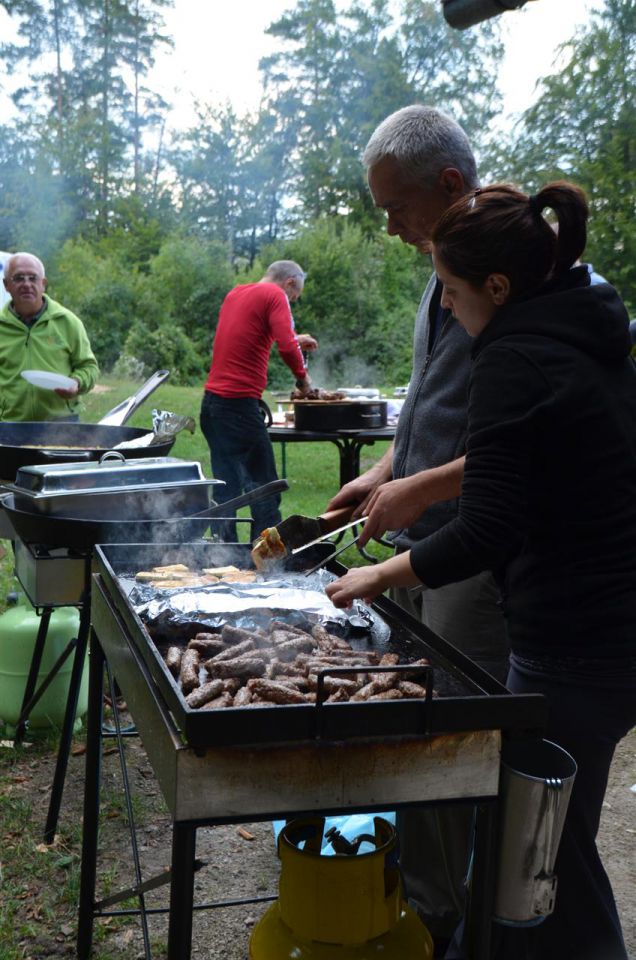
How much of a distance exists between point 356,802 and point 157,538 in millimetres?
1565

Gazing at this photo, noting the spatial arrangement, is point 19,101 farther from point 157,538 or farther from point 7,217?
point 157,538

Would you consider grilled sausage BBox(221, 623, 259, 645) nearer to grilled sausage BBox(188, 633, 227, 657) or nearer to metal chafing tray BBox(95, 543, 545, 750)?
grilled sausage BBox(188, 633, 227, 657)

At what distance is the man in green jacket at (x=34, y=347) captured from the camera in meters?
5.88

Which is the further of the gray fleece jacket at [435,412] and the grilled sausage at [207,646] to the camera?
the gray fleece jacket at [435,412]

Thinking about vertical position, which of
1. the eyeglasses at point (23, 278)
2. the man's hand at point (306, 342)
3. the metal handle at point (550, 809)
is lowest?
the metal handle at point (550, 809)

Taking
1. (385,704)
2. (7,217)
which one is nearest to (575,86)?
(7,217)

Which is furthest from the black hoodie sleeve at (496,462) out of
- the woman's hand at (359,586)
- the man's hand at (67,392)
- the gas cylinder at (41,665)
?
the man's hand at (67,392)

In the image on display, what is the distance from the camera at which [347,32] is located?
61.6ft

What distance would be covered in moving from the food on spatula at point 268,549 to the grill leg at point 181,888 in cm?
110

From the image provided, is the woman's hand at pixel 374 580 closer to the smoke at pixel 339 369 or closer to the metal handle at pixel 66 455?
the metal handle at pixel 66 455

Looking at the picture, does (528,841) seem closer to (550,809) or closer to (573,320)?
(550,809)

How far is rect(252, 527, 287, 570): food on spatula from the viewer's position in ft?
7.94

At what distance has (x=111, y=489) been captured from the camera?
2984mm

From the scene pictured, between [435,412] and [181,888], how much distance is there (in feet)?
4.73
